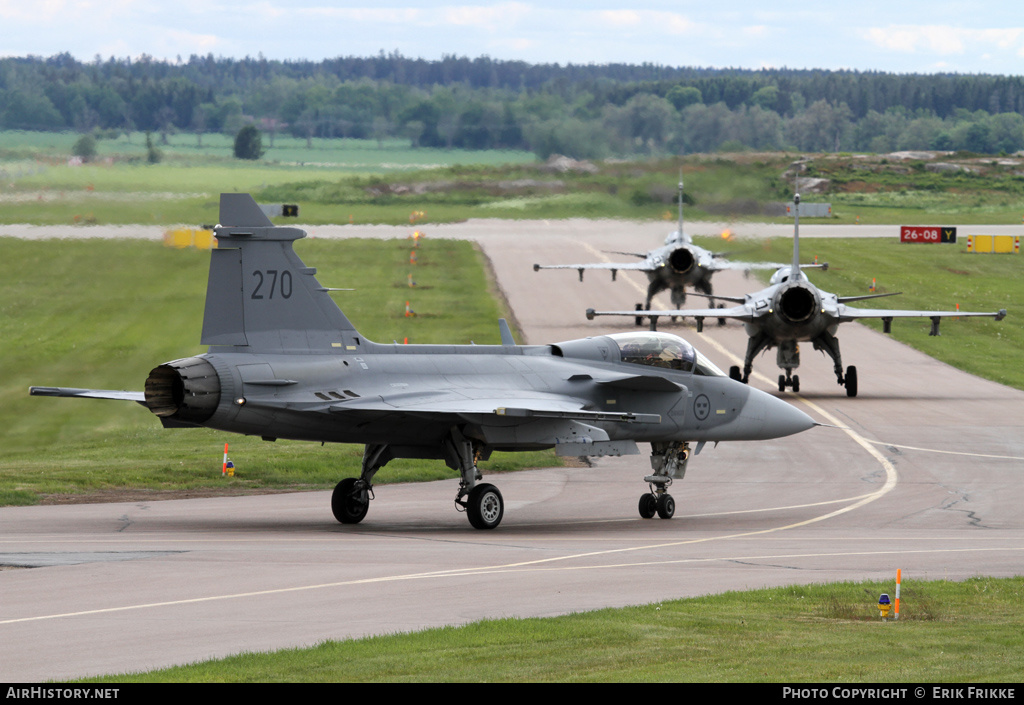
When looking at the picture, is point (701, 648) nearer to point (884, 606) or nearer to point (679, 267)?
point (884, 606)

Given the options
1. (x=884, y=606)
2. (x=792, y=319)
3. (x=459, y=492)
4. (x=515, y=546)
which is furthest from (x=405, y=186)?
(x=884, y=606)

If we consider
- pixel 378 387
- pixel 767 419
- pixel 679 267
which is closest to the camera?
pixel 378 387

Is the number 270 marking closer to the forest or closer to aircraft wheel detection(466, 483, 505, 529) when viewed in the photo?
aircraft wheel detection(466, 483, 505, 529)

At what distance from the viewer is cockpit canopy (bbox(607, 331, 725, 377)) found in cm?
2395

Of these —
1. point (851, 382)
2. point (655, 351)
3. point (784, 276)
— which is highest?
point (655, 351)

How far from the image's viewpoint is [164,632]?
1317cm

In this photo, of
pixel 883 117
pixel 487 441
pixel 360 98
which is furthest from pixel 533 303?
pixel 883 117

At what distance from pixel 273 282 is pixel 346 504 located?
3.88 meters

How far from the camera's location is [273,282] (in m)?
21.4

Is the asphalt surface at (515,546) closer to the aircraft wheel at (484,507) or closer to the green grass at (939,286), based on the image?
the aircraft wheel at (484,507)

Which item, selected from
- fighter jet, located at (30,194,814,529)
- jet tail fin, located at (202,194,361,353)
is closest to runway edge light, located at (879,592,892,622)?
fighter jet, located at (30,194,814,529)

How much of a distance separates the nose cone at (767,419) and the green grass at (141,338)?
766cm

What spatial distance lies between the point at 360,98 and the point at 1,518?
86.5 meters

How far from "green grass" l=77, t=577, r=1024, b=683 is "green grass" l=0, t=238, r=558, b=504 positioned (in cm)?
1364
